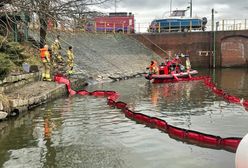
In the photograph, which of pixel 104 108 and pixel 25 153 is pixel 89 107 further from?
pixel 25 153

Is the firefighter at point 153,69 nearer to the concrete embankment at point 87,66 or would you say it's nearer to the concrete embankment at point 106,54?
the concrete embankment at point 87,66

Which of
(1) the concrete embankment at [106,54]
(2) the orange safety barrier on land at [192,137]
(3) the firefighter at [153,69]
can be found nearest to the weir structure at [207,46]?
(1) the concrete embankment at [106,54]

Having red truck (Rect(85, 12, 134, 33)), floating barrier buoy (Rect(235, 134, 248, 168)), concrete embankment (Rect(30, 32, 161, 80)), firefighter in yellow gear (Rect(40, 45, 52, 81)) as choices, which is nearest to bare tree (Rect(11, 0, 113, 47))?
floating barrier buoy (Rect(235, 134, 248, 168))

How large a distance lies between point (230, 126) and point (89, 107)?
19.5 ft

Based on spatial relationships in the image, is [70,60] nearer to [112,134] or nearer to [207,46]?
[112,134]

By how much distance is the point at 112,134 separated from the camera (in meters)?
10.9

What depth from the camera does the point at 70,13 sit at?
33.2 feet

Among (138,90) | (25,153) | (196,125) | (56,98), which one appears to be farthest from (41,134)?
(138,90)

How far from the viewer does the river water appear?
8547 mm

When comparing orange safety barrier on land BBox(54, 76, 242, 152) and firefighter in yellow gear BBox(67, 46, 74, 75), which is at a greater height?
firefighter in yellow gear BBox(67, 46, 74, 75)

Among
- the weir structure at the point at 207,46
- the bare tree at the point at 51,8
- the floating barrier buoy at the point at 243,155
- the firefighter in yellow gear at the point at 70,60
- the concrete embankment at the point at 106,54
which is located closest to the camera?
the floating barrier buoy at the point at 243,155

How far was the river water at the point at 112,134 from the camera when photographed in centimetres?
855

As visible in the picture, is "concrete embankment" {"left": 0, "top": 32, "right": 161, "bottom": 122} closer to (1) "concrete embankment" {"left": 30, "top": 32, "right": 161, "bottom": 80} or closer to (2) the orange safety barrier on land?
(1) "concrete embankment" {"left": 30, "top": 32, "right": 161, "bottom": 80}

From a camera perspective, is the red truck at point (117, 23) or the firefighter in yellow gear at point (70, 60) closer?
the firefighter in yellow gear at point (70, 60)
